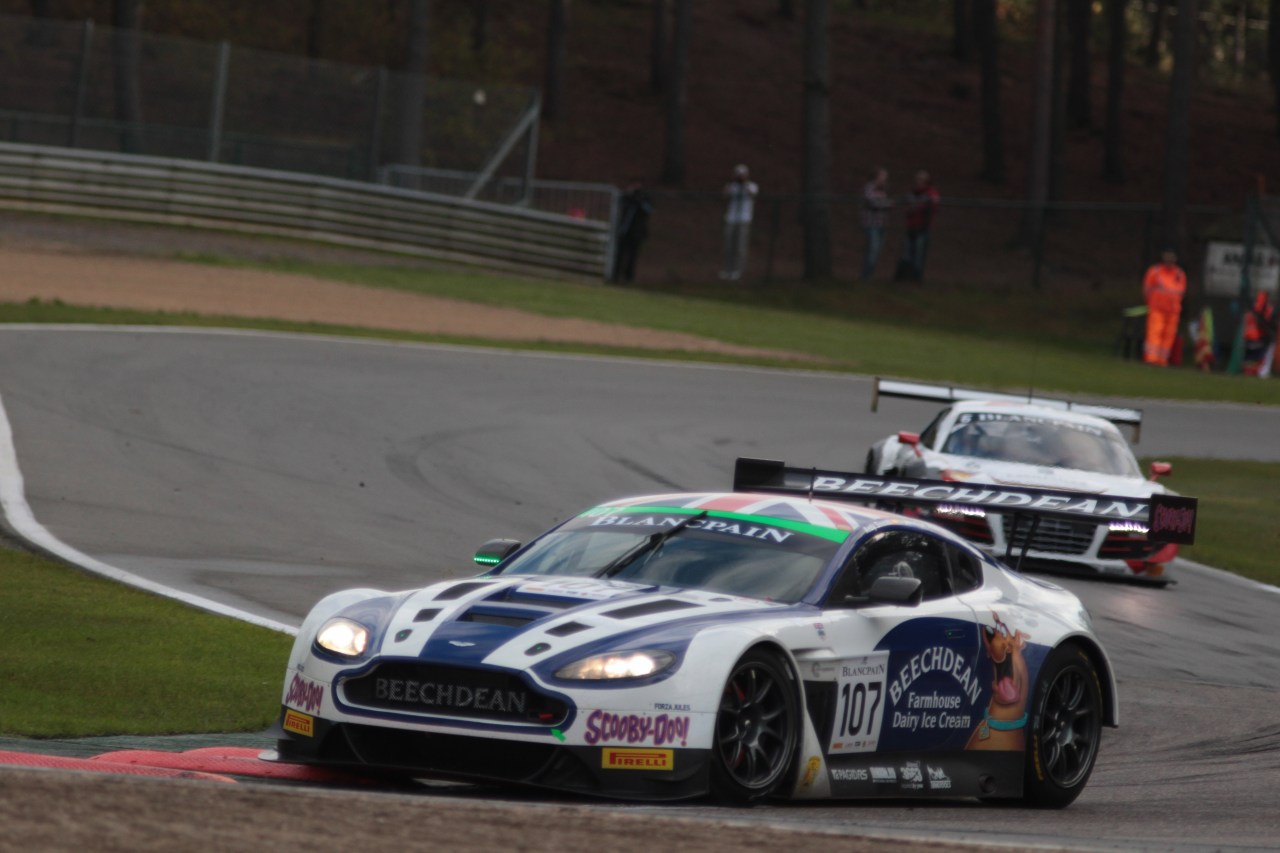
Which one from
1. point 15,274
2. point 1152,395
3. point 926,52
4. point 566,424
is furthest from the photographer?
point 926,52

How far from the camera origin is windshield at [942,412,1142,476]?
16172 millimetres

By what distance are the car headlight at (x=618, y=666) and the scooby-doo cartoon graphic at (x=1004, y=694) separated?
1.99 meters

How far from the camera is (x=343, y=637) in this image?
730 centimetres

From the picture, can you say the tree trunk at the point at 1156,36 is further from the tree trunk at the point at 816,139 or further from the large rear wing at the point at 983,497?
the large rear wing at the point at 983,497

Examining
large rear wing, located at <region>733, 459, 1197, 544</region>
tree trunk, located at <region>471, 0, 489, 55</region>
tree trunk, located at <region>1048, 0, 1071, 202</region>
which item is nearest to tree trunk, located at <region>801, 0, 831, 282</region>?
tree trunk, located at <region>1048, 0, 1071, 202</region>

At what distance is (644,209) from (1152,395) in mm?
11998

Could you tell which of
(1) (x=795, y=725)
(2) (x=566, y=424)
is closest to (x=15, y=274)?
(2) (x=566, y=424)

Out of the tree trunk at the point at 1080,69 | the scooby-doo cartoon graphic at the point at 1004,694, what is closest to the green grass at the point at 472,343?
the scooby-doo cartoon graphic at the point at 1004,694

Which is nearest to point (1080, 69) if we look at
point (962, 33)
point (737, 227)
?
point (962, 33)

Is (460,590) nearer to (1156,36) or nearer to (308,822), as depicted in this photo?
(308,822)

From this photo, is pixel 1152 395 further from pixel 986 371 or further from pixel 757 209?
pixel 757 209

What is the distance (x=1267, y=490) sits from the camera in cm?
2166

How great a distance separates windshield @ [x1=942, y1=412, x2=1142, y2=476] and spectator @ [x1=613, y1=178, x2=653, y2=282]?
2218 cm

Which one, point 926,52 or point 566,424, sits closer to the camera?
point 566,424
